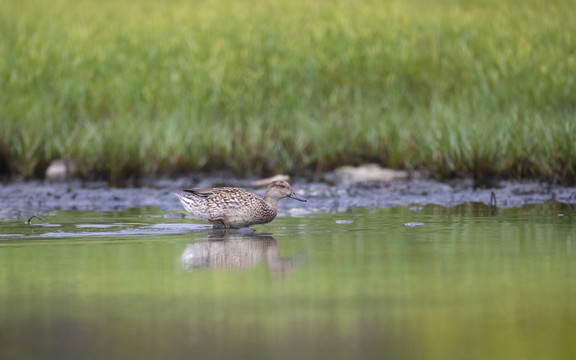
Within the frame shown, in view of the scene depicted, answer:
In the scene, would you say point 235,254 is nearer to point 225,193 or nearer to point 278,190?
point 225,193

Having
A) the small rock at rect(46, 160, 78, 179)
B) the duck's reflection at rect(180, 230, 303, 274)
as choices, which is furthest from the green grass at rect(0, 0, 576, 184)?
the duck's reflection at rect(180, 230, 303, 274)

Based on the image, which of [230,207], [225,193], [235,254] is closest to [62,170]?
[225,193]

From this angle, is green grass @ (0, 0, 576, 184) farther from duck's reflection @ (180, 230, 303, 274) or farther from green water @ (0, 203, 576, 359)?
duck's reflection @ (180, 230, 303, 274)

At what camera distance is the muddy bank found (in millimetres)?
9383

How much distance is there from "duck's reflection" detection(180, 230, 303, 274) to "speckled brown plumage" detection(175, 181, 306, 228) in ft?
0.91

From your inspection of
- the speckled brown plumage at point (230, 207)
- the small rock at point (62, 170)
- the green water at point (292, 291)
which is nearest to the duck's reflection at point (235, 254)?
the green water at point (292, 291)

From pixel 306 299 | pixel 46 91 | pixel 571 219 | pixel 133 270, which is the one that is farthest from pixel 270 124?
pixel 306 299

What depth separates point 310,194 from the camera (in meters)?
10.0

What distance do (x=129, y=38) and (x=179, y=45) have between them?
3.73 ft

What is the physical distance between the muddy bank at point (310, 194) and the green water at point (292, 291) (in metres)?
1.59

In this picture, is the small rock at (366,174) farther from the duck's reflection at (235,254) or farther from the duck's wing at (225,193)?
the duck's reflection at (235,254)

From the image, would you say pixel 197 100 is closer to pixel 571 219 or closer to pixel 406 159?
pixel 406 159

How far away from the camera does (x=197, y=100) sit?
1405 centimetres

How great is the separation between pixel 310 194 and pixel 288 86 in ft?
16.6
